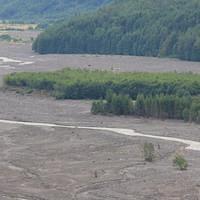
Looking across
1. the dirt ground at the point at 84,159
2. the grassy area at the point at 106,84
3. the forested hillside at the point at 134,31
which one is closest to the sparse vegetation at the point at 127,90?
the grassy area at the point at 106,84

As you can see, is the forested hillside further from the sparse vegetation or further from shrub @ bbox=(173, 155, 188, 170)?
shrub @ bbox=(173, 155, 188, 170)

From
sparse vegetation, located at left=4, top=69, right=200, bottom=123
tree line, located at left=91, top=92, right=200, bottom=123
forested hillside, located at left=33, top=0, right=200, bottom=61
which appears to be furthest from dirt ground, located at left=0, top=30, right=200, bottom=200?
forested hillside, located at left=33, top=0, right=200, bottom=61

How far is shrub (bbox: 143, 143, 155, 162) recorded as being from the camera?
175 feet

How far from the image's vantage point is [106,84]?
8044 centimetres

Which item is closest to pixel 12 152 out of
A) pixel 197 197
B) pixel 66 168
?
pixel 66 168

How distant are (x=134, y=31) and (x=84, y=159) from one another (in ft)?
226

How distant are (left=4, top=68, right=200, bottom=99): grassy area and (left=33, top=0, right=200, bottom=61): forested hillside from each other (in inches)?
1002

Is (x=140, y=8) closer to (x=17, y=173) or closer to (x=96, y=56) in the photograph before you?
(x=96, y=56)

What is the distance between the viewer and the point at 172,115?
6944cm

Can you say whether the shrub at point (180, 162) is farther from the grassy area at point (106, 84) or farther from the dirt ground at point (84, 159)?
the grassy area at point (106, 84)

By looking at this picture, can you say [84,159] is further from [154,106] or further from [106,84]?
[106,84]

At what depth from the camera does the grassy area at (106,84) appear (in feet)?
255

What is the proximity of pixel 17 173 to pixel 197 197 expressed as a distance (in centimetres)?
964

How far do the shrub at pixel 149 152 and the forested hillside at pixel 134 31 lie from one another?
54676mm
